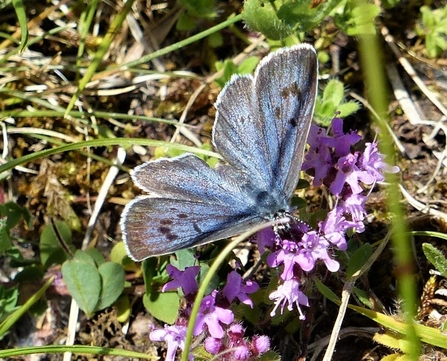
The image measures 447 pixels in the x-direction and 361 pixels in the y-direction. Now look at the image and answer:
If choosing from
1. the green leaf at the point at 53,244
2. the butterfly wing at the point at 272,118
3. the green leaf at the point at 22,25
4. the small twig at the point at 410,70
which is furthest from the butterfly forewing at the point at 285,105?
the small twig at the point at 410,70

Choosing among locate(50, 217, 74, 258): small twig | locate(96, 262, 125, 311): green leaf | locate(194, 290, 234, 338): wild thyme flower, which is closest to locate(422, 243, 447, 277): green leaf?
locate(194, 290, 234, 338): wild thyme flower

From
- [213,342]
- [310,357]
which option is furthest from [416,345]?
[310,357]

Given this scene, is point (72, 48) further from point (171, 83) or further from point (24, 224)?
point (24, 224)

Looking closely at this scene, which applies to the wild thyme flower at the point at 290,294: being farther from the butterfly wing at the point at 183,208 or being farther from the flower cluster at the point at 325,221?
the butterfly wing at the point at 183,208

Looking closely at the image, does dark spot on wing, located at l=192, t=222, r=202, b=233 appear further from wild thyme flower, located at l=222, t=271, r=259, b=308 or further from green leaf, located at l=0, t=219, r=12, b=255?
green leaf, located at l=0, t=219, r=12, b=255

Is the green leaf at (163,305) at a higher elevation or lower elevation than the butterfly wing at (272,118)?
lower

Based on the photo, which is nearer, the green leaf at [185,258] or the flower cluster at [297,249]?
the flower cluster at [297,249]
